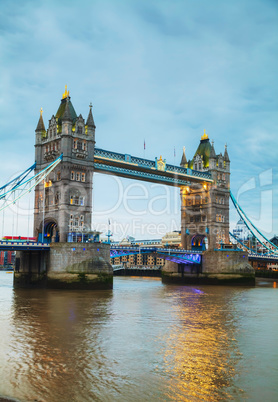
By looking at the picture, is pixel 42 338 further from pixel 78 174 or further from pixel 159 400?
pixel 78 174

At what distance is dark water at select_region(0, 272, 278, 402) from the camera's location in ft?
48.2

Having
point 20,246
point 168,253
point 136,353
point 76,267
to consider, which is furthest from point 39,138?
point 136,353

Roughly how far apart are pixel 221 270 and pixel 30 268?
28858 mm

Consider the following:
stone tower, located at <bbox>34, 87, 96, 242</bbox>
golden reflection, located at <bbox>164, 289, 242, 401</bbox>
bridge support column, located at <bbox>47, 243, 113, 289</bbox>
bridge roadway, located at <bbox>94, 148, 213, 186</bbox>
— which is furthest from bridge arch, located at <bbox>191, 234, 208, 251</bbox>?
golden reflection, located at <bbox>164, 289, 242, 401</bbox>

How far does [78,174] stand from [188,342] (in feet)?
118

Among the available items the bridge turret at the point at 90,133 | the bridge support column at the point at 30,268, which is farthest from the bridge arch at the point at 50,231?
the bridge turret at the point at 90,133

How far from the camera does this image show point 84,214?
181 feet

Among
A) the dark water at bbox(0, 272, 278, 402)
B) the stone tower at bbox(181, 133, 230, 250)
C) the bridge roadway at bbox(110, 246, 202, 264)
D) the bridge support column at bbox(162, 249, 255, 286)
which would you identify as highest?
the stone tower at bbox(181, 133, 230, 250)

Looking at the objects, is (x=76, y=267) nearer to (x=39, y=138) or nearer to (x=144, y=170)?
(x=39, y=138)

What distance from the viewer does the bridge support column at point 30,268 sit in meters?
51.1

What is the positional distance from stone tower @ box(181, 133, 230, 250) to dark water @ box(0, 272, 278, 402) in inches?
1540

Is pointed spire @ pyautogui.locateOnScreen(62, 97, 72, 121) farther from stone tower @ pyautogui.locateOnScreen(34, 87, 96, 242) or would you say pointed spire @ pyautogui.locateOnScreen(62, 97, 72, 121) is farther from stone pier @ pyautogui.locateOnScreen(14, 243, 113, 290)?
stone pier @ pyautogui.locateOnScreen(14, 243, 113, 290)

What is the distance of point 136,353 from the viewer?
19.9 metres

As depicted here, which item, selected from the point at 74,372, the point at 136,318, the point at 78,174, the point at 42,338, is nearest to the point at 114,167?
the point at 78,174
